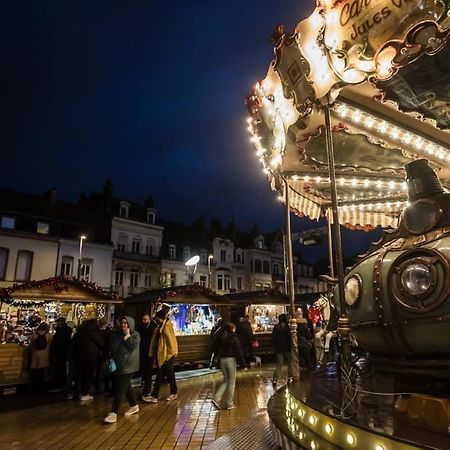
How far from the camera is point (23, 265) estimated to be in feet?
94.9

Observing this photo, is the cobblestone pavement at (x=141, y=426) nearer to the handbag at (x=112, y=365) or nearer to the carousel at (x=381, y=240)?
the handbag at (x=112, y=365)

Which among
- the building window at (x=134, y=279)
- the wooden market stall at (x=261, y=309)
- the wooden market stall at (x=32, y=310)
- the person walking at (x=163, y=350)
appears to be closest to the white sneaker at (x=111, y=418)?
the person walking at (x=163, y=350)

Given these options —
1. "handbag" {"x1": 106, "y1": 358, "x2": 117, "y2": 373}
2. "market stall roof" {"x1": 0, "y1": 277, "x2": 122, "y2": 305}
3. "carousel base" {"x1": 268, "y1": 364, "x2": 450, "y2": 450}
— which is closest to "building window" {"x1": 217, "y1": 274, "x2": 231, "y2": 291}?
"market stall roof" {"x1": 0, "y1": 277, "x2": 122, "y2": 305}

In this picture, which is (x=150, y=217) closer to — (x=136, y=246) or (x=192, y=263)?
(x=136, y=246)

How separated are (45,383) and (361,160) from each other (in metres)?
10.4

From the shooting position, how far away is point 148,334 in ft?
30.5

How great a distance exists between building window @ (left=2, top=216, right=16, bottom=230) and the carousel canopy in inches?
1050

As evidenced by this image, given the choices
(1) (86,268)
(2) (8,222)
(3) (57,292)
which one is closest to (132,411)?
(3) (57,292)

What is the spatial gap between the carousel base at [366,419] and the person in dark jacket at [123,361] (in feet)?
10.6

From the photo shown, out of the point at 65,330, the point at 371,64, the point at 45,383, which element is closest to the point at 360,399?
the point at 371,64

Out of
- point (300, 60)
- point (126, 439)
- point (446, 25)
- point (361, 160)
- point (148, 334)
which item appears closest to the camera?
point (446, 25)

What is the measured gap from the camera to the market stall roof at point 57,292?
11.3 meters

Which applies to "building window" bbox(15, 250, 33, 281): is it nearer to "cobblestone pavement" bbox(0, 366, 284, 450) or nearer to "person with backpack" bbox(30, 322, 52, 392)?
"person with backpack" bbox(30, 322, 52, 392)

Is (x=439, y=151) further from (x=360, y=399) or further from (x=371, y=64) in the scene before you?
(x=360, y=399)
